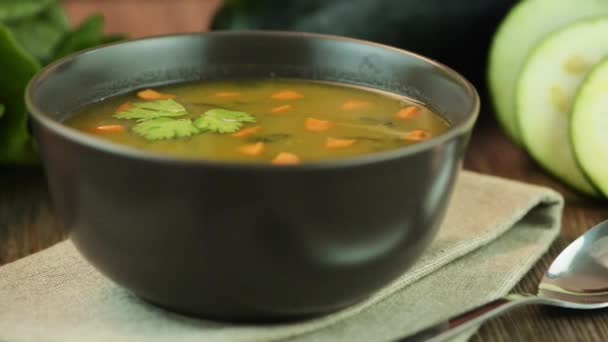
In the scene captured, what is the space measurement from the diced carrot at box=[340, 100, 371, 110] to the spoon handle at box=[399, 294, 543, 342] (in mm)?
429

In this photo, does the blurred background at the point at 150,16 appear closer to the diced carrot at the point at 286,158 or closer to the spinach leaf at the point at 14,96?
the spinach leaf at the point at 14,96

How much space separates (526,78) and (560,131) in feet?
0.47

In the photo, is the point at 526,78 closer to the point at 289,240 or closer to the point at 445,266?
the point at 445,266

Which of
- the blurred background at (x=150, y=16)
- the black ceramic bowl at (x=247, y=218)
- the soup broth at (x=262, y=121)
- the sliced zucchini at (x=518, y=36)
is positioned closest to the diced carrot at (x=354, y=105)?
the soup broth at (x=262, y=121)

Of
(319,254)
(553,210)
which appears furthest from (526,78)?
(319,254)

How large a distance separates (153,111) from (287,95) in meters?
0.27

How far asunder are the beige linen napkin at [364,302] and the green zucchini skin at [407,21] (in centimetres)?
88

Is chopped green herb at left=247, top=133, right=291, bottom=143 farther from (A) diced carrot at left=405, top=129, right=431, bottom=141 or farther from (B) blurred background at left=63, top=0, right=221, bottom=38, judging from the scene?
(B) blurred background at left=63, top=0, right=221, bottom=38

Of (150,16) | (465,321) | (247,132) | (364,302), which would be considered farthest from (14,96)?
(150,16)

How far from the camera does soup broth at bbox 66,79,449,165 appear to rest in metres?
1.38

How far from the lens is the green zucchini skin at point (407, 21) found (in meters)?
2.57

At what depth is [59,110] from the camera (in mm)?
1461

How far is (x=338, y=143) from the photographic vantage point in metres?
1.40

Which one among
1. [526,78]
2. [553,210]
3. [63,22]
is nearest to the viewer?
→ [553,210]
